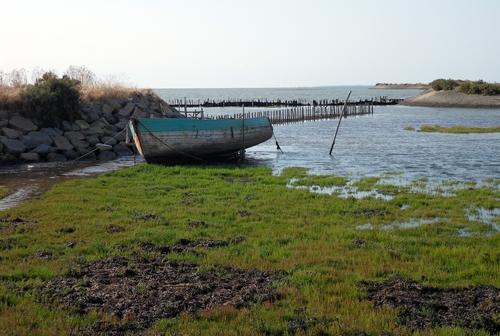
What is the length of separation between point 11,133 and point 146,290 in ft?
76.7

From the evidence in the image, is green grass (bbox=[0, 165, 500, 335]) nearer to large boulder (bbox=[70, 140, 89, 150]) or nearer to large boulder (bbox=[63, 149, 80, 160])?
large boulder (bbox=[63, 149, 80, 160])

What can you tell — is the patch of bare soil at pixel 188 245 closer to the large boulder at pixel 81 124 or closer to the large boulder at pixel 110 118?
the large boulder at pixel 81 124

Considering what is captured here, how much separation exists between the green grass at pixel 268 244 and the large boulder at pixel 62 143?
10.8 meters

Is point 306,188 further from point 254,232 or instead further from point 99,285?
point 99,285

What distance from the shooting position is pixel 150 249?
998 centimetres

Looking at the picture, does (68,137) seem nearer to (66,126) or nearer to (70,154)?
(66,126)

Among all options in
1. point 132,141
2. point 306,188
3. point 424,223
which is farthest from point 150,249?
point 132,141

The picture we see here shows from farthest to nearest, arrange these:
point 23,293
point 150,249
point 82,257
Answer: point 150,249, point 82,257, point 23,293

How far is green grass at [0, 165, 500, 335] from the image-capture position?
6559mm

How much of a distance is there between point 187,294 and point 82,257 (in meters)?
2.69

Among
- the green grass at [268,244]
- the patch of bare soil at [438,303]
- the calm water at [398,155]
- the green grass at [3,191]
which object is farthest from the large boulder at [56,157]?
the patch of bare soil at [438,303]

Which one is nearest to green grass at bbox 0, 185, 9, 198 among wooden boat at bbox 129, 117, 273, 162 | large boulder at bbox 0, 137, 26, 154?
wooden boat at bbox 129, 117, 273, 162

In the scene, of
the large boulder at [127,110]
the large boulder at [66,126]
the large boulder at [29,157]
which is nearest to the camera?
the large boulder at [29,157]

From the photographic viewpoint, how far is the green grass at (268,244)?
258 inches
